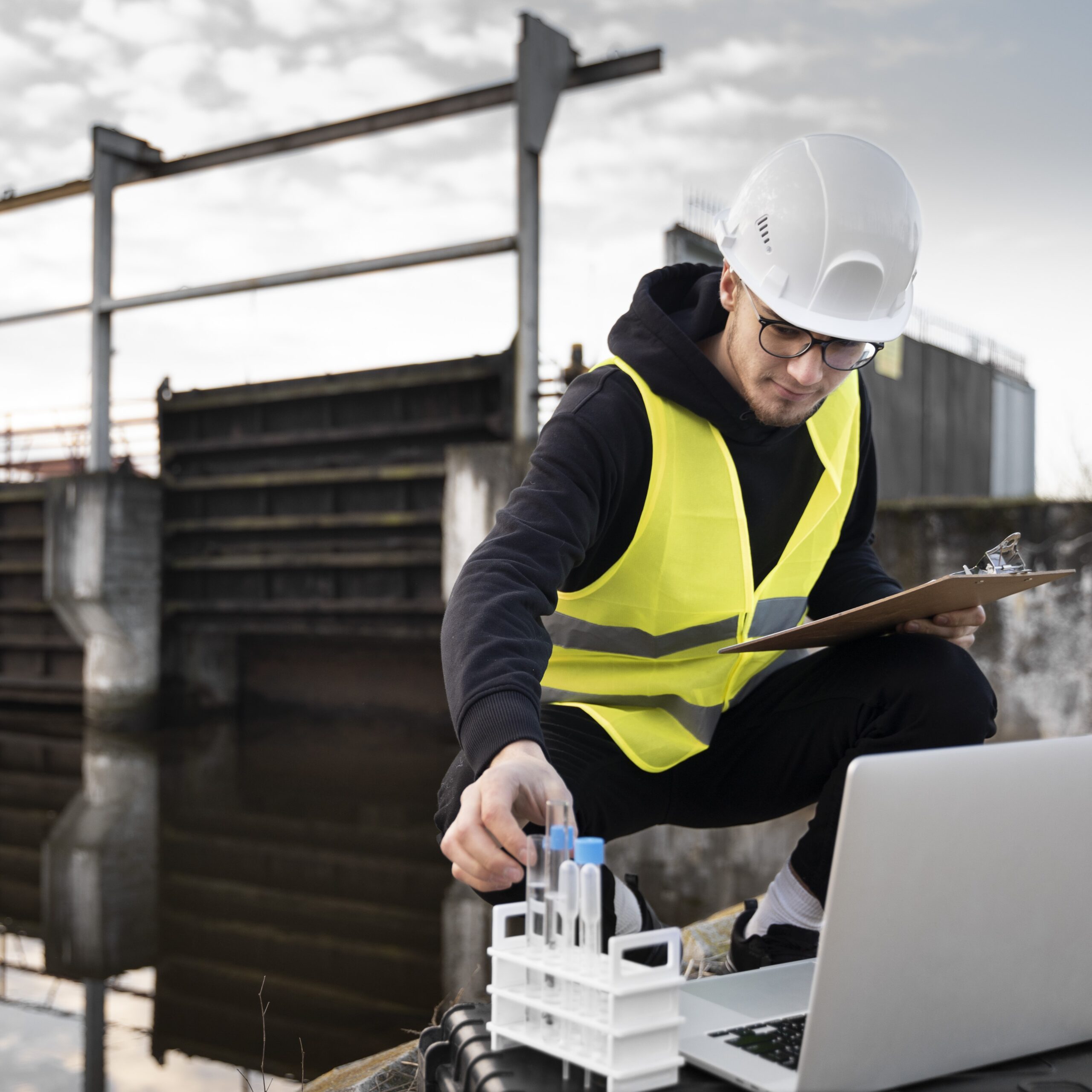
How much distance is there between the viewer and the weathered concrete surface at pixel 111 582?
8.46 meters

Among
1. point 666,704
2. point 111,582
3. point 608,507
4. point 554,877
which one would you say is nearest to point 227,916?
point 666,704

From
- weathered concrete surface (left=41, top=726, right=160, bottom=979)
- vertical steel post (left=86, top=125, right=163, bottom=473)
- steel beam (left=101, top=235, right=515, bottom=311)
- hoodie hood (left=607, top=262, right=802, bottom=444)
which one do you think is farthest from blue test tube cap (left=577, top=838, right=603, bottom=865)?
vertical steel post (left=86, top=125, right=163, bottom=473)

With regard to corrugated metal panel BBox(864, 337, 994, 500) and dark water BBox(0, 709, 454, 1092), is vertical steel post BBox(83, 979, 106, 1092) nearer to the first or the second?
dark water BBox(0, 709, 454, 1092)

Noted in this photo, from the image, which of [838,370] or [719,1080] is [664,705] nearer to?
[838,370]

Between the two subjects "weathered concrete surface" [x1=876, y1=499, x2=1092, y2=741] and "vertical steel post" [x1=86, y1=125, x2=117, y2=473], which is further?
"vertical steel post" [x1=86, y1=125, x2=117, y2=473]

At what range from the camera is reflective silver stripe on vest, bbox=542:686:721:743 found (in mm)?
1777

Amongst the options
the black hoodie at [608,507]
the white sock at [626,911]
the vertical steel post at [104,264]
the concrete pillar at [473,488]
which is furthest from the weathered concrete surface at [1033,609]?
the vertical steel post at [104,264]

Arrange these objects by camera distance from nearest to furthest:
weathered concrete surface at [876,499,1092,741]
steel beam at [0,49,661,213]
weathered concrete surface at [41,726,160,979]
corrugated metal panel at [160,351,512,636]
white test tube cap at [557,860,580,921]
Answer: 1. white test tube cap at [557,860,580,921]
2. weathered concrete surface at [41,726,160,979]
3. weathered concrete surface at [876,499,1092,741]
4. steel beam at [0,49,661,213]
5. corrugated metal panel at [160,351,512,636]

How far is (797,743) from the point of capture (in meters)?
1.75

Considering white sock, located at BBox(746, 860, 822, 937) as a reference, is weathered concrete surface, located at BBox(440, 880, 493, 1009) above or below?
below

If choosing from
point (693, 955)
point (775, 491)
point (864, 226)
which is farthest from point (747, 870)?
point (864, 226)

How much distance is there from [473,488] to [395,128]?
2807 mm

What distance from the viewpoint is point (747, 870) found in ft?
14.6

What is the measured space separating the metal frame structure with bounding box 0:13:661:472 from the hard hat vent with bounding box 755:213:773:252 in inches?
179
